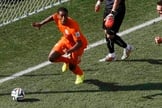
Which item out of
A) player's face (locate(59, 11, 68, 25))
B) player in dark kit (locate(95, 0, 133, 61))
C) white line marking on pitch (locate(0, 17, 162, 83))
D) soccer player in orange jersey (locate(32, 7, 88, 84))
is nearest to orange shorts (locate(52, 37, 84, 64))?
soccer player in orange jersey (locate(32, 7, 88, 84))

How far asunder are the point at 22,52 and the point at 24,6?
2.66 meters

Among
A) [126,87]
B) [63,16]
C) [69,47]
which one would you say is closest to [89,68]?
[69,47]

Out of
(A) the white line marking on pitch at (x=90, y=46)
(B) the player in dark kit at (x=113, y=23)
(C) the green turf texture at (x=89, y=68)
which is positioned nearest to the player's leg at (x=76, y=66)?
(C) the green turf texture at (x=89, y=68)

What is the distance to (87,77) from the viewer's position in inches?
422

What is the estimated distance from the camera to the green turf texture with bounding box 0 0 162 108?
32.0 ft

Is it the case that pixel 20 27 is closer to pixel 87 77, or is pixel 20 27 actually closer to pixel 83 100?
pixel 87 77

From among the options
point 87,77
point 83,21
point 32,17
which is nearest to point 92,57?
point 87,77

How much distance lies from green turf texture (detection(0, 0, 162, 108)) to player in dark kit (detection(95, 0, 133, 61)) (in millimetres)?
197

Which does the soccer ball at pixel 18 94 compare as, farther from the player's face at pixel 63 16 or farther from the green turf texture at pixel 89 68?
the player's face at pixel 63 16

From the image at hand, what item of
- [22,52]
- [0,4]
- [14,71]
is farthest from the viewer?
[0,4]

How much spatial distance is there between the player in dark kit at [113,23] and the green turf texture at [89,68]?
20 cm

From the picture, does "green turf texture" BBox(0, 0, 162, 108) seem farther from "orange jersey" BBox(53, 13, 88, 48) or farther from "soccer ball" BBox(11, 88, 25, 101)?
"orange jersey" BBox(53, 13, 88, 48)

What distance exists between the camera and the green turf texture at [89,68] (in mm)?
9758

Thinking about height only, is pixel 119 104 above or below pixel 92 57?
below
